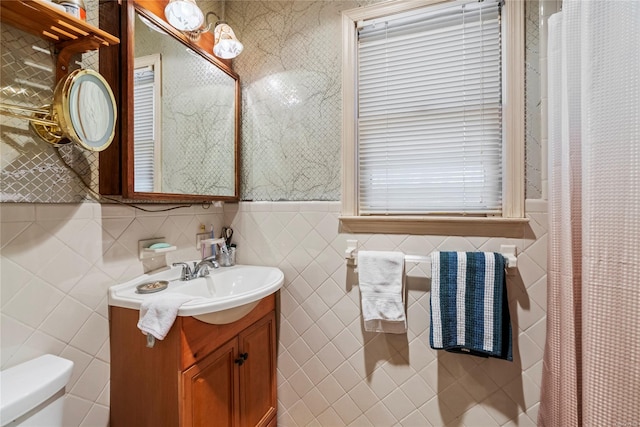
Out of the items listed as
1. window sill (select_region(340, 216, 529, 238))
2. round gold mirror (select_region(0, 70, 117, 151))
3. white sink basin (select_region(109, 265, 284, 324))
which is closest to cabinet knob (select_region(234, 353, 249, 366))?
white sink basin (select_region(109, 265, 284, 324))

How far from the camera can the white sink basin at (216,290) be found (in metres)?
0.97

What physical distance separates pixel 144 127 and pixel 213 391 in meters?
1.10

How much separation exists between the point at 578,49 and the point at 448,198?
2.18 feet

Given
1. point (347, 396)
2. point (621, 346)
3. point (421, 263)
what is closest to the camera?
point (621, 346)

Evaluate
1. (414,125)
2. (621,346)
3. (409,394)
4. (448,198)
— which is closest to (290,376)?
(409,394)

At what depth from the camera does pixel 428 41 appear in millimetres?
1325

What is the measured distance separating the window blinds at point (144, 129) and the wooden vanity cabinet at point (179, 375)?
515 millimetres

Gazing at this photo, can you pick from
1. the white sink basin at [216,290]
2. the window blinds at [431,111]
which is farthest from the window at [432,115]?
the white sink basin at [216,290]

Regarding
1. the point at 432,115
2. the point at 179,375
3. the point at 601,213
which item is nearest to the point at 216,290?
the point at 179,375

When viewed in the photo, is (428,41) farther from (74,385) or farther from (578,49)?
(74,385)

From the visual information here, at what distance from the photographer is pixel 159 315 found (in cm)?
90

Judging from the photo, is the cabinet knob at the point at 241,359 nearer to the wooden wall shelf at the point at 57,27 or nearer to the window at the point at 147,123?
the window at the point at 147,123

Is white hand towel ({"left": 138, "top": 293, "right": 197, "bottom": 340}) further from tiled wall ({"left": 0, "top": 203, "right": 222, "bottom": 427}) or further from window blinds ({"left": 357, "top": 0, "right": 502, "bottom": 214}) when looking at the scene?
window blinds ({"left": 357, "top": 0, "right": 502, "bottom": 214})

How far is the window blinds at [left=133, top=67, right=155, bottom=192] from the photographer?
1087 millimetres
